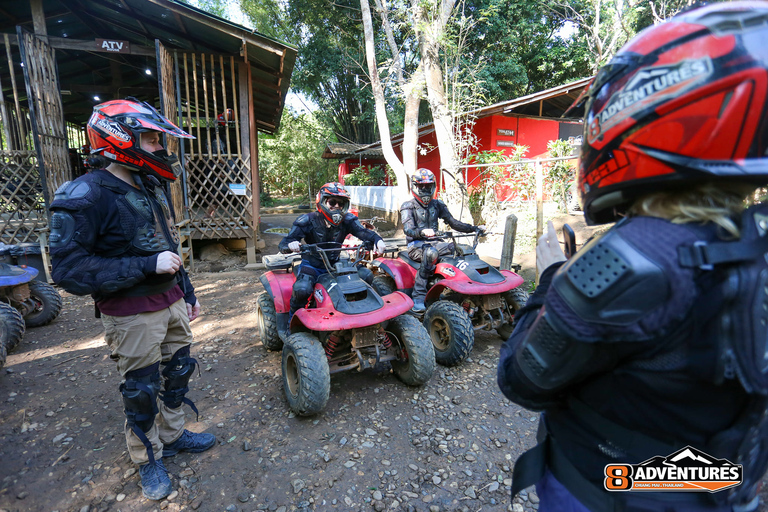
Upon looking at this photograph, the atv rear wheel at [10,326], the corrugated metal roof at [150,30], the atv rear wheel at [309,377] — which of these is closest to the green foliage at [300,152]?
the corrugated metal roof at [150,30]

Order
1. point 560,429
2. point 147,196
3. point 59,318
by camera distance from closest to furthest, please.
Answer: point 560,429 → point 147,196 → point 59,318

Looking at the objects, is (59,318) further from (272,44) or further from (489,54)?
(489,54)

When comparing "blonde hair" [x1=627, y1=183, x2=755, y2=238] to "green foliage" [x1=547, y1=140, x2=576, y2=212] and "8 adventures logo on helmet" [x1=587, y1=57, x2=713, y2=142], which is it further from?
"green foliage" [x1=547, y1=140, x2=576, y2=212]

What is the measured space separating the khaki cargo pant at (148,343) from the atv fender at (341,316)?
34.4 inches

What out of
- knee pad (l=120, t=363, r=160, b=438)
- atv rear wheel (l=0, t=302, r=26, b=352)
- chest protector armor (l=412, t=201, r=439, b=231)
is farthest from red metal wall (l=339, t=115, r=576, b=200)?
knee pad (l=120, t=363, r=160, b=438)

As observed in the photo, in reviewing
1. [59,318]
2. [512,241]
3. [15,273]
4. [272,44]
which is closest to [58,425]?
[15,273]

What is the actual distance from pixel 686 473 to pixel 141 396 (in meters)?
2.53

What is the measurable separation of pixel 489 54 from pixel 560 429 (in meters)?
17.8

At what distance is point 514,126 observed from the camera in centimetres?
1395

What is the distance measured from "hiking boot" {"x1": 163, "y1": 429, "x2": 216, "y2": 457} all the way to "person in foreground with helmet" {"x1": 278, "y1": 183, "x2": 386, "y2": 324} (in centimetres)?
124

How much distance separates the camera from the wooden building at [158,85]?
7.23 meters

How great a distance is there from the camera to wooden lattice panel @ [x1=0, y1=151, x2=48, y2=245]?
7.35 metres

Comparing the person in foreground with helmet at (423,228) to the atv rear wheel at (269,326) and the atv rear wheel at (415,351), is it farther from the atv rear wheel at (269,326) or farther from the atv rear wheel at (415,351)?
the atv rear wheel at (269,326)

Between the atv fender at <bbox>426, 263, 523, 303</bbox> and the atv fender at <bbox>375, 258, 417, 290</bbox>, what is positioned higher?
the atv fender at <bbox>426, 263, 523, 303</bbox>
